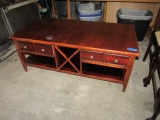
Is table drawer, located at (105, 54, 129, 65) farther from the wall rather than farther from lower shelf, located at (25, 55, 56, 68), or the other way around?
the wall

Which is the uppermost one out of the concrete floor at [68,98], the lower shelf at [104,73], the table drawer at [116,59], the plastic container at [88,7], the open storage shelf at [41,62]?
the plastic container at [88,7]

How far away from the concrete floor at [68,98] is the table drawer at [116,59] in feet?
1.27

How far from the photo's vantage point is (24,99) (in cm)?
137

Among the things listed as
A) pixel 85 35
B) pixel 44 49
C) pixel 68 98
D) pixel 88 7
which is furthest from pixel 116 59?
pixel 88 7

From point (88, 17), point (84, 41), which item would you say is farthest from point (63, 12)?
point (84, 41)

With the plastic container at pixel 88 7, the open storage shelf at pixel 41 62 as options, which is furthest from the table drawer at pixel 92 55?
the plastic container at pixel 88 7

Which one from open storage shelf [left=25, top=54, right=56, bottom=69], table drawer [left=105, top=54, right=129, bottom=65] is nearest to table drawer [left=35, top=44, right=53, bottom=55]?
open storage shelf [left=25, top=54, right=56, bottom=69]

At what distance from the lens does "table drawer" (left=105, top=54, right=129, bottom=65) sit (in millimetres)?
1170

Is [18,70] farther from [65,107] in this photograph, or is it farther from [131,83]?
[131,83]

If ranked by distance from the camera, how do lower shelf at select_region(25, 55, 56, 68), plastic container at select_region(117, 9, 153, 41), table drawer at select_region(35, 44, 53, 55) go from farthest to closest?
plastic container at select_region(117, 9, 153, 41) → lower shelf at select_region(25, 55, 56, 68) → table drawer at select_region(35, 44, 53, 55)

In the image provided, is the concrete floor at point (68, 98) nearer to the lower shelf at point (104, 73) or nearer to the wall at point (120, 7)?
the lower shelf at point (104, 73)

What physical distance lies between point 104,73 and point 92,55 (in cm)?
31

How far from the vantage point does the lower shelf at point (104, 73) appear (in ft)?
4.50

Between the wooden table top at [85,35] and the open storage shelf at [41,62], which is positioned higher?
the wooden table top at [85,35]
